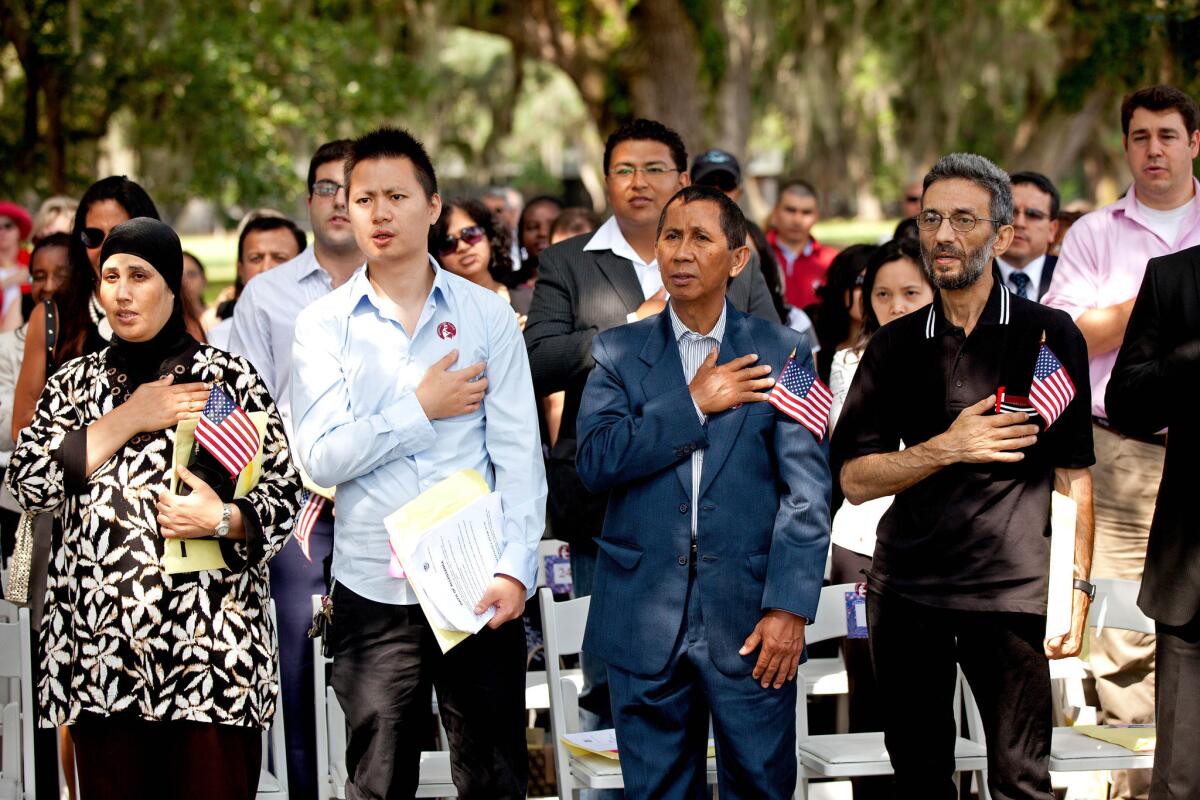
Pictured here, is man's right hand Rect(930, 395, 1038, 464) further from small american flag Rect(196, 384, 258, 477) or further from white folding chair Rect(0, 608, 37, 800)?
white folding chair Rect(0, 608, 37, 800)

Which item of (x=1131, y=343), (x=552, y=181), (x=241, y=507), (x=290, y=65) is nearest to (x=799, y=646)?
(x=1131, y=343)

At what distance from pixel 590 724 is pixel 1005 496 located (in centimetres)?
179

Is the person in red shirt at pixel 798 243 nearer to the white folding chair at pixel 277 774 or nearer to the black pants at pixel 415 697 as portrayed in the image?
the white folding chair at pixel 277 774

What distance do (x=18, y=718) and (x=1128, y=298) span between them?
3.83 metres

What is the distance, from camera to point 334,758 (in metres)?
4.53

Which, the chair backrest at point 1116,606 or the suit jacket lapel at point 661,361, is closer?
the suit jacket lapel at point 661,361

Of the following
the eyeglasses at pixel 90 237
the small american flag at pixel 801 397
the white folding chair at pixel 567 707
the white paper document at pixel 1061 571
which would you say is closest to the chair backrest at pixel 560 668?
the white folding chair at pixel 567 707

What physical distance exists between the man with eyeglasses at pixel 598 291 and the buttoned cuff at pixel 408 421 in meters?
1.12

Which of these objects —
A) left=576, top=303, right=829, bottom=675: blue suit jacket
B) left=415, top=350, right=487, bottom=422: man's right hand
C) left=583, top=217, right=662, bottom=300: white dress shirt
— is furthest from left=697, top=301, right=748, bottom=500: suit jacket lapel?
left=583, top=217, right=662, bottom=300: white dress shirt

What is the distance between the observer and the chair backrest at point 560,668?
4301 mm

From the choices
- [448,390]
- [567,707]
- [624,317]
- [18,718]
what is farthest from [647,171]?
[18,718]

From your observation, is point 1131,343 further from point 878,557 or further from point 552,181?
point 552,181

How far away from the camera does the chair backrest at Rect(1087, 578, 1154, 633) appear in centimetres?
463

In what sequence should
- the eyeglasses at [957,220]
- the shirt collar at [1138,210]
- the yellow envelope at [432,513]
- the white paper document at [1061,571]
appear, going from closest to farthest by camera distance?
the yellow envelope at [432,513] → the white paper document at [1061,571] → the eyeglasses at [957,220] → the shirt collar at [1138,210]
